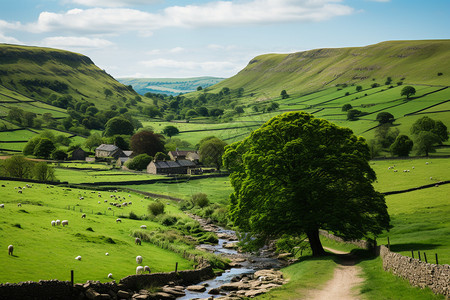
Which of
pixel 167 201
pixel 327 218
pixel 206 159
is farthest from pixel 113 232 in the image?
pixel 206 159

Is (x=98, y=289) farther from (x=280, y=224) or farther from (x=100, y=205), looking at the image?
(x=100, y=205)

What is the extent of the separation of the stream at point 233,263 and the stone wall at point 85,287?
232 centimetres

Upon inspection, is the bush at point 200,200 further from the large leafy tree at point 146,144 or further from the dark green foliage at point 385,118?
the dark green foliage at point 385,118

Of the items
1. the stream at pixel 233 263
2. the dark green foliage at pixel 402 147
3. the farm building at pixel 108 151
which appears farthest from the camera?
the farm building at pixel 108 151

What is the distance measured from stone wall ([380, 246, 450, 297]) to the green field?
69.7 ft

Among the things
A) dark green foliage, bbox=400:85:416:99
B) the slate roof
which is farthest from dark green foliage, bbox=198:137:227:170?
dark green foliage, bbox=400:85:416:99

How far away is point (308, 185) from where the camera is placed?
4075 centimetres

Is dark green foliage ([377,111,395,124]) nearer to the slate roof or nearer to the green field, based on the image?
the slate roof

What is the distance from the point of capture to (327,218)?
40188mm

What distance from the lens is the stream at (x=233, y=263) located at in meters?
39.0

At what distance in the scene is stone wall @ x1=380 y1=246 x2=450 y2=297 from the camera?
2295cm

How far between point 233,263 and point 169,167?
91.8 meters

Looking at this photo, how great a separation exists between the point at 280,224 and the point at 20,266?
23.3m

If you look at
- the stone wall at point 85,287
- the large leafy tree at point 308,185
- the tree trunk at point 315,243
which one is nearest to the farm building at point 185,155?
the large leafy tree at point 308,185
